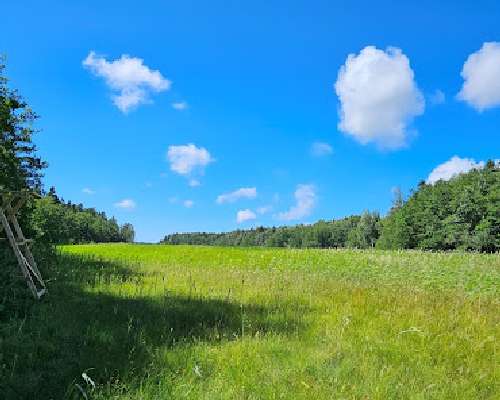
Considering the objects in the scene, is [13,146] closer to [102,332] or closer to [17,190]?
[17,190]

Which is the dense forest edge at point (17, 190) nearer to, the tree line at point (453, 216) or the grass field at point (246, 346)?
the grass field at point (246, 346)

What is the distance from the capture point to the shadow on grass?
502 cm

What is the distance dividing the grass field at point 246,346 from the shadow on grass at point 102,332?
0.07 feet

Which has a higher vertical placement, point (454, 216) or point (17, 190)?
point (454, 216)

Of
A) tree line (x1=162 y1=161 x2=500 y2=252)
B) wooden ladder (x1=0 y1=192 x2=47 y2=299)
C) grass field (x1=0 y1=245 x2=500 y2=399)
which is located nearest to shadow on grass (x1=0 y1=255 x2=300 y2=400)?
grass field (x1=0 y1=245 x2=500 y2=399)

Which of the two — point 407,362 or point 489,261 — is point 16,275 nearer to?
point 407,362

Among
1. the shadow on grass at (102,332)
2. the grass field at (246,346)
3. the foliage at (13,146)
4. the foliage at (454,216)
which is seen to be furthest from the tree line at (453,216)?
the shadow on grass at (102,332)

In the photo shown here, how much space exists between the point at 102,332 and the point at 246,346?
208 centimetres

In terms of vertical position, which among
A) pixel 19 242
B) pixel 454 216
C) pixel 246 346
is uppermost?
pixel 454 216

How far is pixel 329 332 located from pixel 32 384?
4315 mm

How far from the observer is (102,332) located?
6.46 metres

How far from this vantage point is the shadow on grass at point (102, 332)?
5.02 metres

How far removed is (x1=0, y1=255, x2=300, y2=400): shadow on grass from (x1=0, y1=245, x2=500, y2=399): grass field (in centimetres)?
2

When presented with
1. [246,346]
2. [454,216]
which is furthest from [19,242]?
[454,216]
